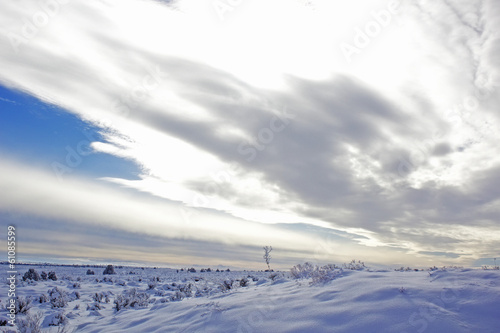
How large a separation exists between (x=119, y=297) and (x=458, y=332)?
42.1 ft

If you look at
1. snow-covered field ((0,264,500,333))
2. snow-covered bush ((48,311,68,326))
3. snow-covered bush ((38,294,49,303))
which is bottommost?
snow-covered bush ((38,294,49,303))

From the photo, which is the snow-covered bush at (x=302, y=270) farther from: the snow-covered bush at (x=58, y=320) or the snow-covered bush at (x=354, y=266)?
the snow-covered bush at (x=58, y=320)

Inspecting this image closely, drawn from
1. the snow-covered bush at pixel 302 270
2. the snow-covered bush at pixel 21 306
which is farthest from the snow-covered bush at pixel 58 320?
the snow-covered bush at pixel 302 270

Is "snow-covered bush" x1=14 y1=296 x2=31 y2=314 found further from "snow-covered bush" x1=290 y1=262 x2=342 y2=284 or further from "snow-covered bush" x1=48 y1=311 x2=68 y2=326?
"snow-covered bush" x1=290 y1=262 x2=342 y2=284

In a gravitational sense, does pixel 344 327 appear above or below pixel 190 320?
above

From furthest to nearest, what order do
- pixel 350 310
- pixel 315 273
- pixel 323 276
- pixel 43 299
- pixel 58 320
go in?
1. pixel 43 299
2. pixel 58 320
3. pixel 315 273
4. pixel 323 276
5. pixel 350 310

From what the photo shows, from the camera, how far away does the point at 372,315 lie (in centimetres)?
550

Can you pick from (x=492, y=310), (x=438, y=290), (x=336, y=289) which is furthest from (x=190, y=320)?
(x=492, y=310)

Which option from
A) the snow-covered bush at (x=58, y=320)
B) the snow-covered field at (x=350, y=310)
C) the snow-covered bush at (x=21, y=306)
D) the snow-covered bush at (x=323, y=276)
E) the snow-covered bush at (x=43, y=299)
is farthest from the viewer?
the snow-covered bush at (x=43, y=299)

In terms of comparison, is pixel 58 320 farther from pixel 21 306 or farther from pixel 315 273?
pixel 315 273

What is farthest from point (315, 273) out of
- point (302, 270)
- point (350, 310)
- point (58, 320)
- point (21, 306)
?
point (21, 306)

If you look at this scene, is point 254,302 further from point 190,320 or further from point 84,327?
point 84,327

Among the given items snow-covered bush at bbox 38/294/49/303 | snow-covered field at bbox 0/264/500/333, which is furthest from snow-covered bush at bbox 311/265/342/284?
snow-covered bush at bbox 38/294/49/303

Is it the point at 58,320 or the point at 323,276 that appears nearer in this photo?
the point at 323,276
